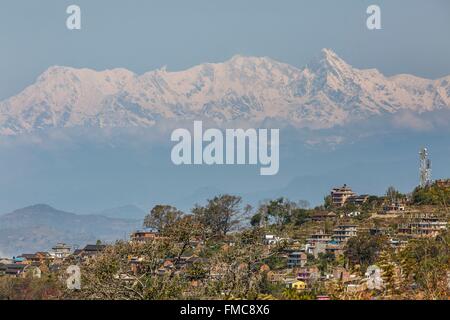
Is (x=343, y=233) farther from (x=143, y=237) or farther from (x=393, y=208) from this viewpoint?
(x=143, y=237)

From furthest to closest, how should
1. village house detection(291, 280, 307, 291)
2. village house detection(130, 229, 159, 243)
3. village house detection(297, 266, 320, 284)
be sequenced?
village house detection(297, 266, 320, 284), village house detection(130, 229, 159, 243), village house detection(291, 280, 307, 291)

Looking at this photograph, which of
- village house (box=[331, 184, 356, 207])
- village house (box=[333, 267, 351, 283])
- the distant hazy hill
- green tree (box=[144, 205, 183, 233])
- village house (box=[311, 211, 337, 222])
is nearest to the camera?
village house (box=[333, 267, 351, 283])

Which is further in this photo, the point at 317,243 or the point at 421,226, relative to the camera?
the point at 317,243

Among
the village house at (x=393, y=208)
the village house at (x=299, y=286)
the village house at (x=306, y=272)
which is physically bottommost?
the village house at (x=306, y=272)

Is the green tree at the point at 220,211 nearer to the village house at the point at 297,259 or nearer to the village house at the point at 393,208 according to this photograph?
the village house at the point at 297,259

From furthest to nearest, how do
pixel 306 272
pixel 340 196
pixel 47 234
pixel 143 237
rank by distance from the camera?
1. pixel 47 234
2. pixel 340 196
3. pixel 306 272
4. pixel 143 237

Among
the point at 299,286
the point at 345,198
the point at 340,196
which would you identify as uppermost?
the point at 340,196

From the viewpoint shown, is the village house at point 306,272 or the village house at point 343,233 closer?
the village house at point 306,272

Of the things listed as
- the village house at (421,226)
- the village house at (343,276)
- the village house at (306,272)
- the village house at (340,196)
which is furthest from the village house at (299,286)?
the village house at (340,196)

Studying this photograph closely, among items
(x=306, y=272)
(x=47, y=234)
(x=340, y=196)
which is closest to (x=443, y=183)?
(x=340, y=196)

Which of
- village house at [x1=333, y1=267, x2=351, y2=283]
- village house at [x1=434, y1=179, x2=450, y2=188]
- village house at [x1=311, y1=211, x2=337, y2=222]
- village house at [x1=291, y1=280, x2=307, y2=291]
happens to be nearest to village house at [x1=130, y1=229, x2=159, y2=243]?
village house at [x1=291, y1=280, x2=307, y2=291]

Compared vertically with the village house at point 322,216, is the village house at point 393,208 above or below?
above

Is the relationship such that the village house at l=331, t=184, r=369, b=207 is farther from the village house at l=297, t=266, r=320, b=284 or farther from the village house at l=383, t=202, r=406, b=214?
the village house at l=297, t=266, r=320, b=284
